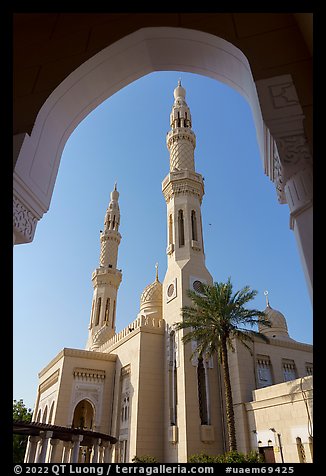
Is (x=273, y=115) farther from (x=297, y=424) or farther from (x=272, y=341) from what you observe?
(x=272, y=341)

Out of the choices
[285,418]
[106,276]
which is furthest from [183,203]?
[285,418]

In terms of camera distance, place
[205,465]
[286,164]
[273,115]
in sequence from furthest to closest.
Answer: [273,115] → [286,164] → [205,465]

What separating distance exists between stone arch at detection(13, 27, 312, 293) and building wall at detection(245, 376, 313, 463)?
11180 mm

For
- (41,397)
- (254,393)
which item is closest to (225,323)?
(254,393)

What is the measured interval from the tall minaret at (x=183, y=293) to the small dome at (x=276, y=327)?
6311 millimetres

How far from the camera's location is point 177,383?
15.2 metres

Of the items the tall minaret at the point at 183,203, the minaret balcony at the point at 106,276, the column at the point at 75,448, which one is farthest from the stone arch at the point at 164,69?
the minaret balcony at the point at 106,276

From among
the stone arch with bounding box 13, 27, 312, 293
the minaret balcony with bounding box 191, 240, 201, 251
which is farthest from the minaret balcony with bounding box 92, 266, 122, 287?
the stone arch with bounding box 13, 27, 312, 293

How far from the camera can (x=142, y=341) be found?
54.2 feet

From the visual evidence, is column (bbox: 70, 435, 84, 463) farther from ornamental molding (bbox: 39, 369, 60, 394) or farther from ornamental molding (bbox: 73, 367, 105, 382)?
ornamental molding (bbox: 39, 369, 60, 394)

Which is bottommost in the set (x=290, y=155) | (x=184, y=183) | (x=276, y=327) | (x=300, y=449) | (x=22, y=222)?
(x=300, y=449)

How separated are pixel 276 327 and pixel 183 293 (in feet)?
26.6

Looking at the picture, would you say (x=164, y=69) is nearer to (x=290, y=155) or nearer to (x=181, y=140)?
(x=290, y=155)
